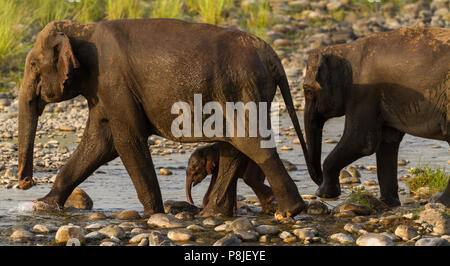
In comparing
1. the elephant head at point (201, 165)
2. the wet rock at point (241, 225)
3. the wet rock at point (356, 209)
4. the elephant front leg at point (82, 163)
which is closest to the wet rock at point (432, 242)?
the wet rock at point (241, 225)

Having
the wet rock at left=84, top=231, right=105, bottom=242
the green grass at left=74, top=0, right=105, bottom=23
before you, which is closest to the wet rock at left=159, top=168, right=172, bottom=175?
the wet rock at left=84, top=231, right=105, bottom=242

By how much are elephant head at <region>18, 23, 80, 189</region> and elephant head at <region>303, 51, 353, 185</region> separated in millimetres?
2353

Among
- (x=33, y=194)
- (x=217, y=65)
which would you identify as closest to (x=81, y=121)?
(x=33, y=194)

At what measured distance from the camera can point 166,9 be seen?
19.0m

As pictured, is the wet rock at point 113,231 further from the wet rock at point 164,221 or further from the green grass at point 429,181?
the green grass at point 429,181

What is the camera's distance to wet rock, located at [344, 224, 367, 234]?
323 inches

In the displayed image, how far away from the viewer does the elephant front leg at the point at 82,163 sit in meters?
9.55

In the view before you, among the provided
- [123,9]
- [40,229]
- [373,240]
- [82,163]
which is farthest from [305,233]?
[123,9]

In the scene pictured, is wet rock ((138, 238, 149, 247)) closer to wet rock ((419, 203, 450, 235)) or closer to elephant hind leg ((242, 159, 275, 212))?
elephant hind leg ((242, 159, 275, 212))

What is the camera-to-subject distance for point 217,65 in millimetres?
8727

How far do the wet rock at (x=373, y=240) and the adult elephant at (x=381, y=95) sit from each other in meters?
1.79

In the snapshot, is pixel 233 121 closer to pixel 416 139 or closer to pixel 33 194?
pixel 33 194

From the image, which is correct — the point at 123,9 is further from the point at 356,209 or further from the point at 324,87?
the point at 356,209

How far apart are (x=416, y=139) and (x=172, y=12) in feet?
21.3
